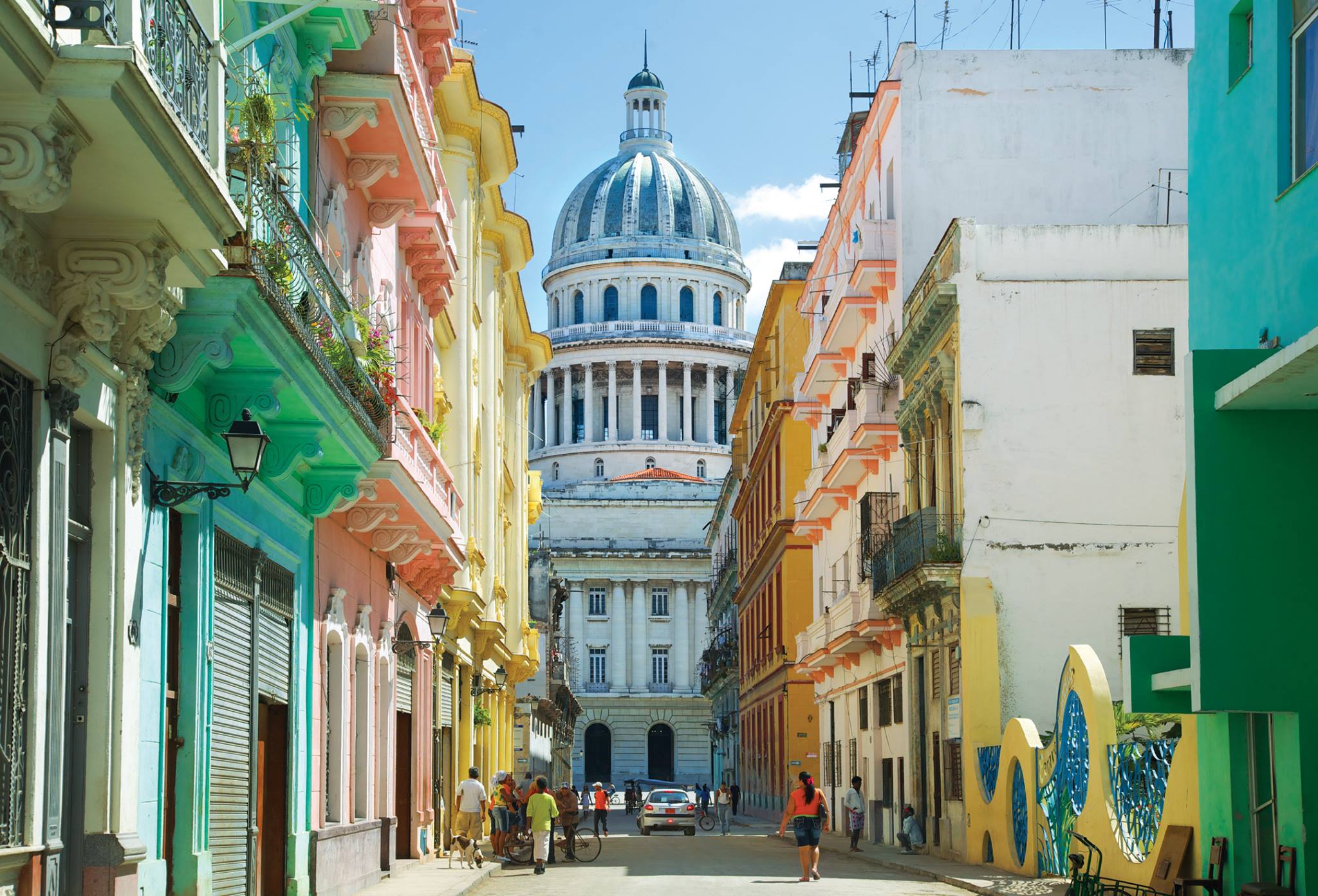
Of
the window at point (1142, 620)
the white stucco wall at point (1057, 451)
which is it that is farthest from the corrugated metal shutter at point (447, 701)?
the window at point (1142, 620)

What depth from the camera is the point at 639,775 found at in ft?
374

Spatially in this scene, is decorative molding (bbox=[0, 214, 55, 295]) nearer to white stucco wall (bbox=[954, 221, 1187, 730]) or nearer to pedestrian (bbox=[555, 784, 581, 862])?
white stucco wall (bbox=[954, 221, 1187, 730])

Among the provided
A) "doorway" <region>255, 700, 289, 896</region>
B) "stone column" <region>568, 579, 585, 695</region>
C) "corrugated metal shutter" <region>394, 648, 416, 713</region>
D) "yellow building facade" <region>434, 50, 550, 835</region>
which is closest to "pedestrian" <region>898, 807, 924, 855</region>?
"yellow building facade" <region>434, 50, 550, 835</region>

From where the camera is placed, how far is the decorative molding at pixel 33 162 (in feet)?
25.6

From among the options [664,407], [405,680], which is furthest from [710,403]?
[405,680]

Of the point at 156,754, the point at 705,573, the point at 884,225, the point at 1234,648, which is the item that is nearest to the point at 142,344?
the point at 156,754

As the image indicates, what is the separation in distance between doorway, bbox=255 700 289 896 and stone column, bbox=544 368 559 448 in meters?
108

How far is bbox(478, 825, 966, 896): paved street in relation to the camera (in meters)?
22.8

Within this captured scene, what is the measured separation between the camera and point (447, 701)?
31469 millimetres

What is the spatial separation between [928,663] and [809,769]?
2099cm

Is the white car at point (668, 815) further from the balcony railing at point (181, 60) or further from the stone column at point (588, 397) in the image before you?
the stone column at point (588, 397)

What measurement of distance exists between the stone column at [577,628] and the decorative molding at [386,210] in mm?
92147

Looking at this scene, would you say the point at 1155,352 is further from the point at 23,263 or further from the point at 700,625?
the point at 700,625

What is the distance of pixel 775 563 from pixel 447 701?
83.9 feet
